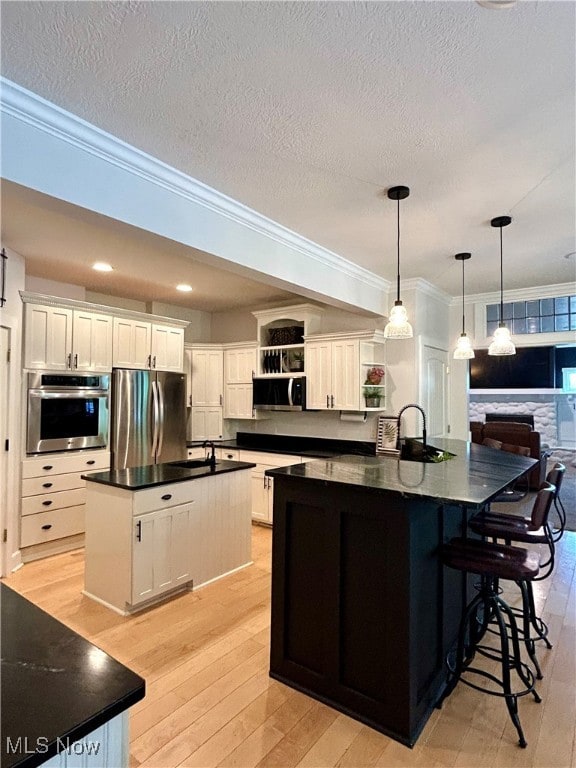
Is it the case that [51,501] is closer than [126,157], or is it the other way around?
[126,157]

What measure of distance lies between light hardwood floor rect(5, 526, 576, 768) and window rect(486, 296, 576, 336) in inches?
129

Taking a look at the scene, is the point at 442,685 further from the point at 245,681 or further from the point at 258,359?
the point at 258,359

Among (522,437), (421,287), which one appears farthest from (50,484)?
(522,437)

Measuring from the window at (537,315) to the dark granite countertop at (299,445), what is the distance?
88.8 inches

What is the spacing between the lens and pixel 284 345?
17.9ft

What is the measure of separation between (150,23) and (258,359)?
13.8ft

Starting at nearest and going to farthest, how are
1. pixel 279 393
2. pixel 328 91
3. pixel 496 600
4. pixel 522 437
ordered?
pixel 328 91 < pixel 496 600 < pixel 279 393 < pixel 522 437

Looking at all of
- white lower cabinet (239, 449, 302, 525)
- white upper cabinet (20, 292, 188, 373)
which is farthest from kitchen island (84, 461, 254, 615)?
white upper cabinet (20, 292, 188, 373)

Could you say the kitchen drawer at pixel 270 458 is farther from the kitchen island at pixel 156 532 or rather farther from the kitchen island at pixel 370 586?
the kitchen island at pixel 370 586

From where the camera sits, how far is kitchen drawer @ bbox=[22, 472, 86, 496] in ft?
13.0

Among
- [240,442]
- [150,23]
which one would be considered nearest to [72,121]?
[150,23]

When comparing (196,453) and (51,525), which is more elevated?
(196,453)

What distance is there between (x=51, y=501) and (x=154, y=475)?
5.03 feet

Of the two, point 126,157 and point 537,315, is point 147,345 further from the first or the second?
point 537,315
